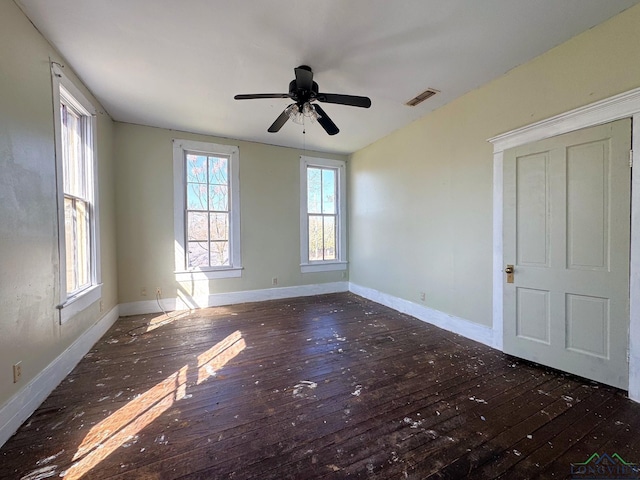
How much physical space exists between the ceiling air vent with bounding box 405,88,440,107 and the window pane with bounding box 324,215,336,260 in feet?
8.65

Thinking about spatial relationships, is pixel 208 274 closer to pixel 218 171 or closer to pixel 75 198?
pixel 218 171

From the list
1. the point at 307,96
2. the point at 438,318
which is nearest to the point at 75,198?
the point at 307,96

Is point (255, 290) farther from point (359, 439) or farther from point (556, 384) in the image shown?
point (556, 384)

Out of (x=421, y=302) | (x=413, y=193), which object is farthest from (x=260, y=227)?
(x=421, y=302)

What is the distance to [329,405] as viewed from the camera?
6.09 ft

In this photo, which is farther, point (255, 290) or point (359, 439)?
point (255, 290)

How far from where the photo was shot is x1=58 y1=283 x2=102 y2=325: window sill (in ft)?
7.41

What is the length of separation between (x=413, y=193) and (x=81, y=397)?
410 cm

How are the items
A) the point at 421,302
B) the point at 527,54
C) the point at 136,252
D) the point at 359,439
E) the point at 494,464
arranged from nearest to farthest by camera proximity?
the point at 494,464 < the point at 359,439 < the point at 527,54 < the point at 421,302 < the point at 136,252

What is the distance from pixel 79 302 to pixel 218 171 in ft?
8.88

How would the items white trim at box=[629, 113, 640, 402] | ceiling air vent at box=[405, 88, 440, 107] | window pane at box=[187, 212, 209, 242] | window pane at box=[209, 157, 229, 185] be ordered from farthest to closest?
window pane at box=[209, 157, 229, 185] → window pane at box=[187, 212, 209, 242] → ceiling air vent at box=[405, 88, 440, 107] → white trim at box=[629, 113, 640, 402]

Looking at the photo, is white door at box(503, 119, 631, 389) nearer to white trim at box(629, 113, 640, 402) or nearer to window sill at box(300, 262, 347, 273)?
white trim at box(629, 113, 640, 402)

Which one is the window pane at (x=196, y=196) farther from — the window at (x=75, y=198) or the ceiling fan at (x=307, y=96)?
the ceiling fan at (x=307, y=96)

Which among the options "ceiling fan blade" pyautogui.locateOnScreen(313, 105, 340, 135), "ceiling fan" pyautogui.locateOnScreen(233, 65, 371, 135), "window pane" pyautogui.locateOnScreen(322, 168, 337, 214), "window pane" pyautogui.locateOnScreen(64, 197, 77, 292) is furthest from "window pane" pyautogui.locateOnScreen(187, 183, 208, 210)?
"ceiling fan blade" pyautogui.locateOnScreen(313, 105, 340, 135)
